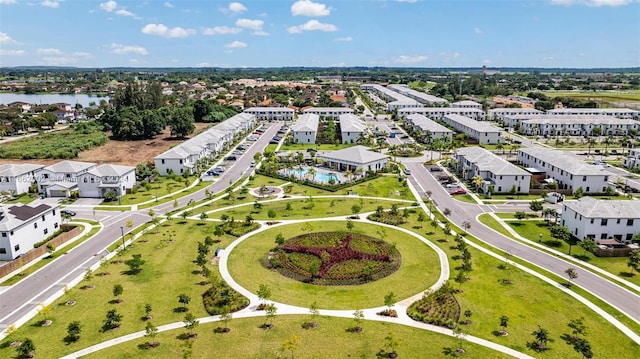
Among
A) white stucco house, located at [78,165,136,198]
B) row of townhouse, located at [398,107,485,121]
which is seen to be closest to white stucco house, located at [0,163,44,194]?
white stucco house, located at [78,165,136,198]

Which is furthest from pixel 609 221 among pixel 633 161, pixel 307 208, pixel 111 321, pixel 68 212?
pixel 68 212

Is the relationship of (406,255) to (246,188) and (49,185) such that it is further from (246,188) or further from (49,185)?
(49,185)

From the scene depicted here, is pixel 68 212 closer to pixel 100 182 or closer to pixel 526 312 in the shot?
pixel 100 182

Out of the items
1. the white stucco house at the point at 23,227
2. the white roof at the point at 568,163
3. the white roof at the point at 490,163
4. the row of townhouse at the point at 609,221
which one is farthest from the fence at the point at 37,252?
the white roof at the point at 568,163

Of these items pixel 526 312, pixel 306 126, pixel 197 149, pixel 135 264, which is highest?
pixel 306 126

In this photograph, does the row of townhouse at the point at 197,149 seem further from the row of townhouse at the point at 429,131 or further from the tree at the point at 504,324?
the tree at the point at 504,324

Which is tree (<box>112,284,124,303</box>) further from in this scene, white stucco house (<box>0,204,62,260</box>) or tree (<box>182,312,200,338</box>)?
white stucco house (<box>0,204,62,260</box>)
